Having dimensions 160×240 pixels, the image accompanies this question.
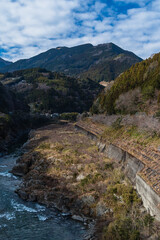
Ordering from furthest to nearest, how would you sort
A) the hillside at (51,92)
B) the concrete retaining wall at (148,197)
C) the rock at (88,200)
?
the hillside at (51,92) < the rock at (88,200) < the concrete retaining wall at (148,197)

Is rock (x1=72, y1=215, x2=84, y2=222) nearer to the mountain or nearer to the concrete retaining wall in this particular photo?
the concrete retaining wall

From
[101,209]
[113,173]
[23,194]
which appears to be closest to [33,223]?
[23,194]

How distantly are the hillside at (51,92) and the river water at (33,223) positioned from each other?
3781 inches

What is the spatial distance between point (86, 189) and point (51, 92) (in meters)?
117

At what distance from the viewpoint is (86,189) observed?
842 inches

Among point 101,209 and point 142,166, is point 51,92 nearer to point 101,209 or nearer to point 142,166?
point 142,166

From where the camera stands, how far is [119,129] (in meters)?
34.4

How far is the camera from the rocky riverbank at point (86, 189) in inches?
662

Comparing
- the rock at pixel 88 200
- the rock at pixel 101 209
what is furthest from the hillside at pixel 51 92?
the rock at pixel 101 209

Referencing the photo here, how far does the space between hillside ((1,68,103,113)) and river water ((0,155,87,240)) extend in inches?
3781

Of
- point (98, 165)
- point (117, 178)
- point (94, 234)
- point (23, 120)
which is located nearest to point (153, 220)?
point (94, 234)

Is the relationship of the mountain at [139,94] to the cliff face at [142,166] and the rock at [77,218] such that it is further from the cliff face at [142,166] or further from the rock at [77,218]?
the rock at [77,218]

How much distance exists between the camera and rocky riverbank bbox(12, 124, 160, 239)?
55.2 ft

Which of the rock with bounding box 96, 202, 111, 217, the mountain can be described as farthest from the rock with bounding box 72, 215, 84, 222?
the mountain
